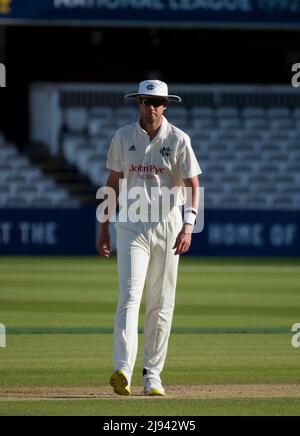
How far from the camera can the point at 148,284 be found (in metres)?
9.21

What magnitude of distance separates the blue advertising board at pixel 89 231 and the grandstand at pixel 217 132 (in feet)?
6.04

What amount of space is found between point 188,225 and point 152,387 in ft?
3.82

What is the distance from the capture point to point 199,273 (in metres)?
24.1

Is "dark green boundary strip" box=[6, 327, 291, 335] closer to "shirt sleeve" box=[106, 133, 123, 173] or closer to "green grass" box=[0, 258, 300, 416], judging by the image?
"green grass" box=[0, 258, 300, 416]

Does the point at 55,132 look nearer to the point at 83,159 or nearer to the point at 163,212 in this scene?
the point at 83,159

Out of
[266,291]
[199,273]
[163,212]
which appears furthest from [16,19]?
[163,212]

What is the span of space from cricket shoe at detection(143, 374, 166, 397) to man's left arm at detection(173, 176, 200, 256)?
0.90 meters

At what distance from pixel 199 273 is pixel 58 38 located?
14946 mm

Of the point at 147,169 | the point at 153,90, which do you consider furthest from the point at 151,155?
the point at 153,90

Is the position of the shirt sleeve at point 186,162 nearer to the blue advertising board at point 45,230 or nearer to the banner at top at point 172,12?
the blue advertising board at point 45,230

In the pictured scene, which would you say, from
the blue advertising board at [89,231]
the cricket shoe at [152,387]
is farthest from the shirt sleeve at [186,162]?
the blue advertising board at [89,231]

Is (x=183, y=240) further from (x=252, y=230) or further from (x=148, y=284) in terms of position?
(x=252, y=230)
